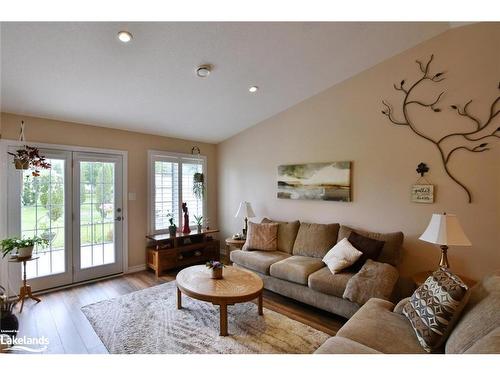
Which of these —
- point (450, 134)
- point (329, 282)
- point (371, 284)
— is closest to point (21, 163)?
point (329, 282)

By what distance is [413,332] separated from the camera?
1753 mm

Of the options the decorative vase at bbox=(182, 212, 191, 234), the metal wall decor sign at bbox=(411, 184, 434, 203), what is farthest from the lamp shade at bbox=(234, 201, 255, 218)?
the metal wall decor sign at bbox=(411, 184, 434, 203)

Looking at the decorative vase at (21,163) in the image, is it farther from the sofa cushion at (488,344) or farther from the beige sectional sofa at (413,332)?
the sofa cushion at (488,344)

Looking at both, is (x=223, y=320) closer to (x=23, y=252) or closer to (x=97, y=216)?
(x=23, y=252)

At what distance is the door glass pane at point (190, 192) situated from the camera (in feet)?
16.0

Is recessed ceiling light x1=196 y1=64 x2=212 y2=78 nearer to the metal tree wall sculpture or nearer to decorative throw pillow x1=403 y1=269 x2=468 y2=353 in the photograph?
the metal tree wall sculpture

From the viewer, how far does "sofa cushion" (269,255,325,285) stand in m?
2.95

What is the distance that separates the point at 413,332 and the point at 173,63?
3133 millimetres

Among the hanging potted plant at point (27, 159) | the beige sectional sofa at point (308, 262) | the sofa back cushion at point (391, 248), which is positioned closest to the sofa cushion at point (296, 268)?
the beige sectional sofa at point (308, 262)

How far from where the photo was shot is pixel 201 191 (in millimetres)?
5004

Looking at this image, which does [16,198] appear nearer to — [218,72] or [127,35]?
[127,35]

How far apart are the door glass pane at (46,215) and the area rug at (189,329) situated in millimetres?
1054

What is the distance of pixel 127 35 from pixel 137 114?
5.34ft
